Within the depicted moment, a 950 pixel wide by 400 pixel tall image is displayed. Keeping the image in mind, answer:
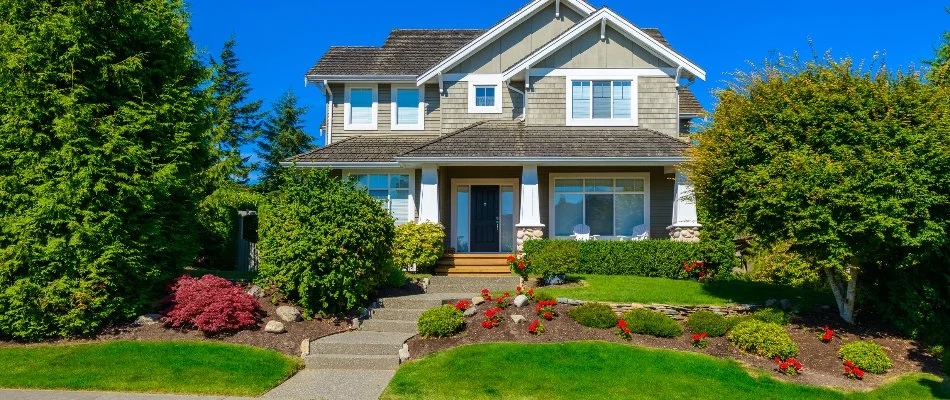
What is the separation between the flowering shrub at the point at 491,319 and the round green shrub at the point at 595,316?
135 cm

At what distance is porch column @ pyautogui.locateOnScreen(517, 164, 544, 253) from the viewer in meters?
17.6

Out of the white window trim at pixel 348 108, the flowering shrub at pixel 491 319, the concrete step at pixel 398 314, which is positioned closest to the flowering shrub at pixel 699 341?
the flowering shrub at pixel 491 319

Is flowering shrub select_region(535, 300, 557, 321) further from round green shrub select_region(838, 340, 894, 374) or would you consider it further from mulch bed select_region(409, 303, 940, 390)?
round green shrub select_region(838, 340, 894, 374)

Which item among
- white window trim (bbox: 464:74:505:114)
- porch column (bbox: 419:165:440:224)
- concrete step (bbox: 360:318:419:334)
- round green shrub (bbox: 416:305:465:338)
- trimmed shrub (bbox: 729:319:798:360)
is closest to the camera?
trimmed shrub (bbox: 729:319:798:360)

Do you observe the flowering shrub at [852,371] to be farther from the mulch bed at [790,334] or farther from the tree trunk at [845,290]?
the tree trunk at [845,290]

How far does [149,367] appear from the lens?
31.5ft

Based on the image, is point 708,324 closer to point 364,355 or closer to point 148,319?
point 364,355

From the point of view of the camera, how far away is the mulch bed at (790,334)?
32.4 ft

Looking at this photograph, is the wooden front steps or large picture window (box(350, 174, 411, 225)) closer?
the wooden front steps

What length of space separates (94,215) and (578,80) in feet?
44.6

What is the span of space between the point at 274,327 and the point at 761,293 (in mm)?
10151

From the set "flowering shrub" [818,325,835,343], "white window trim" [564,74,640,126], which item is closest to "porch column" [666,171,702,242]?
"white window trim" [564,74,640,126]

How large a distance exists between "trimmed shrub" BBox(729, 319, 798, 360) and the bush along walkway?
18.2 feet

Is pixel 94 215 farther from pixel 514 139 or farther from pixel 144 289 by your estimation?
pixel 514 139
